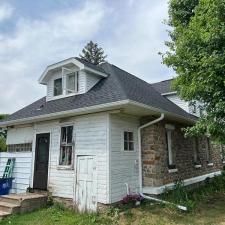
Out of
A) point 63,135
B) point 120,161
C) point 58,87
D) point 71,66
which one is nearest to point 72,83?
point 71,66

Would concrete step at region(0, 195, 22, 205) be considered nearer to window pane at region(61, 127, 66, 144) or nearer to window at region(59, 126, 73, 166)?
window at region(59, 126, 73, 166)

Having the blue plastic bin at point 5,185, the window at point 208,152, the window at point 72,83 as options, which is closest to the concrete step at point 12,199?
the blue plastic bin at point 5,185

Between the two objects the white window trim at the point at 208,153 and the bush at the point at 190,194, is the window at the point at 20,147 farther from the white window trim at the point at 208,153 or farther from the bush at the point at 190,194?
the white window trim at the point at 208,153

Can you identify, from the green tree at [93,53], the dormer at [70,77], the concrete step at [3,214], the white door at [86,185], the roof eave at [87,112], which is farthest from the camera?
the green tree at [93,53]

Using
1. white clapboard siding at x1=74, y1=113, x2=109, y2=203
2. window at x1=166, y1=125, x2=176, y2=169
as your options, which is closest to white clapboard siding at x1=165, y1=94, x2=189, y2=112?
window at x1=166, y1=125, x2=176, y2=169

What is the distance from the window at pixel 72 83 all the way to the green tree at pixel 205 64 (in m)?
3.95

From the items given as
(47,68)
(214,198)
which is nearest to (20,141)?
(47,68)

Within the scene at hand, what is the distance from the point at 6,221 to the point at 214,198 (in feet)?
25.0

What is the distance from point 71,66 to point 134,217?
6551 mm

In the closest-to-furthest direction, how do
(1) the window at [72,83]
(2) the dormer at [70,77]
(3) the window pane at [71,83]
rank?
(2) the dormer at [70,77]
(1) the window at [72,83]
(3) the window pane at [71,83]

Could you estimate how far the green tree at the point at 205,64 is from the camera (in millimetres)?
7812

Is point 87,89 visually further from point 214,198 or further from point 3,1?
point 214,198

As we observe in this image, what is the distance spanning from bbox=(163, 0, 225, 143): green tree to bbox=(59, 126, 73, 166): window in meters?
4.27

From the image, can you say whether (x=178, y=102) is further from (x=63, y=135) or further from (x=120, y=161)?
(x=63, y=135)
